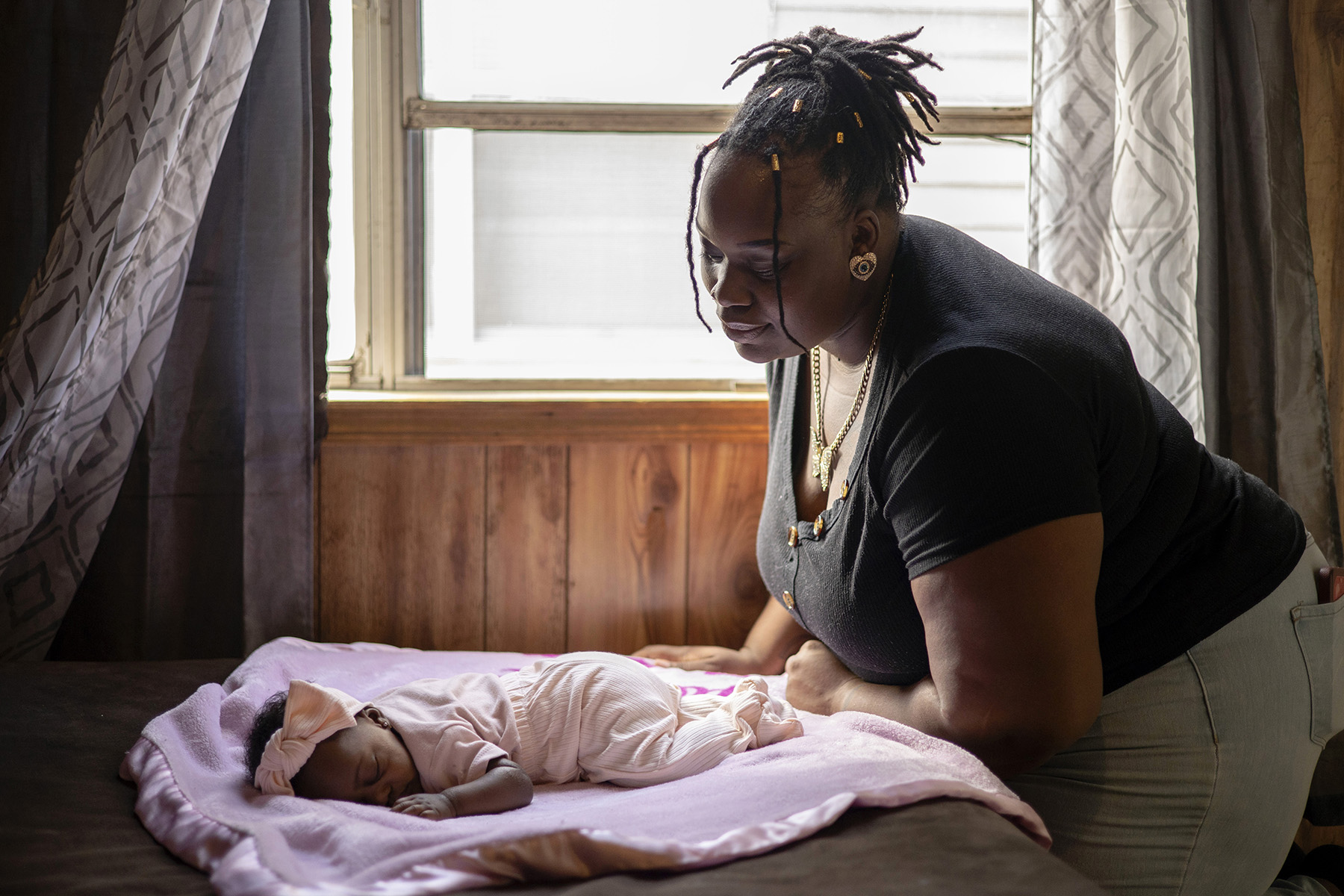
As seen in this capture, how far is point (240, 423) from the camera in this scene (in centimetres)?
164

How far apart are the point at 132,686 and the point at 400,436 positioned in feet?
1.91

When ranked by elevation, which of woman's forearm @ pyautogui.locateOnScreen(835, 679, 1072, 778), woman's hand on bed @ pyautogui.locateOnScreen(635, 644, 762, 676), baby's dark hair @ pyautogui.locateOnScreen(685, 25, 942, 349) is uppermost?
baby's dark hair @ pyautogui.locateOnScreen(685, 25, 942, 349)

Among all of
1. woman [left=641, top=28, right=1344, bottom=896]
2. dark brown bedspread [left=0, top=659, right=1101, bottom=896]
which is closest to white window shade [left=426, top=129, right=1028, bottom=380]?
woman [left=641, top=28, right=1344, bottom=896]

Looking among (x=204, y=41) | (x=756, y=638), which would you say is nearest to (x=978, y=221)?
(x=756, y=638)

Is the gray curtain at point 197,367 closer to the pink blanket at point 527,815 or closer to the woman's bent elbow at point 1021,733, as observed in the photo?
the pink blanket at point 527,815

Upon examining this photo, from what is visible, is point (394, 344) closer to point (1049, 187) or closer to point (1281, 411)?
point (1049, 187)

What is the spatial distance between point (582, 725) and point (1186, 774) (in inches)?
28.1

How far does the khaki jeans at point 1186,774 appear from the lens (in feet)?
3.61

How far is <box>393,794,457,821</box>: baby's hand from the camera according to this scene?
1057 mm

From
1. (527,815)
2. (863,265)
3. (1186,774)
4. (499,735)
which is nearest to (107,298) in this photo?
(499,735)

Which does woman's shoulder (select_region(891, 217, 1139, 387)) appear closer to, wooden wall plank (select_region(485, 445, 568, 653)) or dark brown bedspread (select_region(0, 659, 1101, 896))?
dark brown bedspread (select_region(0, 659, 1101, 896))

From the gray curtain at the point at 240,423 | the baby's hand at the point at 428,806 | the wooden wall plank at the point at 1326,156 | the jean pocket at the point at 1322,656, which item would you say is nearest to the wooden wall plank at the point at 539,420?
the gray curtain at the point at 240,423

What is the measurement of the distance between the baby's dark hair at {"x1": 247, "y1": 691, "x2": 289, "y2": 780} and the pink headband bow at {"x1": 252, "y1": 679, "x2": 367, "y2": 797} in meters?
0.01

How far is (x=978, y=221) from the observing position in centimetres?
191
